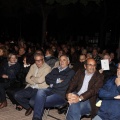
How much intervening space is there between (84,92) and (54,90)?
97cm

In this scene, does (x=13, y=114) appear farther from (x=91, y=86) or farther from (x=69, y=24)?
(x=69, y=24)

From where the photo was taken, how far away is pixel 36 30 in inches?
1582

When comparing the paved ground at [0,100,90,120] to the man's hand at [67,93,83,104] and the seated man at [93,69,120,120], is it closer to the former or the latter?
the man's hand at [67,93,83,104]

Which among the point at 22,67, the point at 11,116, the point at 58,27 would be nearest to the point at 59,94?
the point at 11,116

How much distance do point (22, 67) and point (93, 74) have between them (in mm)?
2880

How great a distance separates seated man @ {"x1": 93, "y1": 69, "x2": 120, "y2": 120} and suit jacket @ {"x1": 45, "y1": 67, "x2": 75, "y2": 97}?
1336mm

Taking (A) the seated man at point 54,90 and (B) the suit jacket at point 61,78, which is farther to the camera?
(B) the suit jacket at point 61,78

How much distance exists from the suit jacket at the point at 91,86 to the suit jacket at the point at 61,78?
0.37 meters

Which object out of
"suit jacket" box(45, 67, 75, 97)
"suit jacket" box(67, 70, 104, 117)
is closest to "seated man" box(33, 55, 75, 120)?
"suit jacket" box(45, 67, 75, 97)

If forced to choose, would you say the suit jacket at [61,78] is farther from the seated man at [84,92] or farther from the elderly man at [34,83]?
the seated man at [84,92]

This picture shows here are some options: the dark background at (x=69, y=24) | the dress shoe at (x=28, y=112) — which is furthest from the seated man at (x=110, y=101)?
the dark background at (x=69, y=24)

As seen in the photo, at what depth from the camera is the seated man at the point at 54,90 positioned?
6.31m

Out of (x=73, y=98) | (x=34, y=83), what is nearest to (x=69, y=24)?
(x=34, y=83)

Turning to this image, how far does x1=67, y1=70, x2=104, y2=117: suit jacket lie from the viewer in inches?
226
